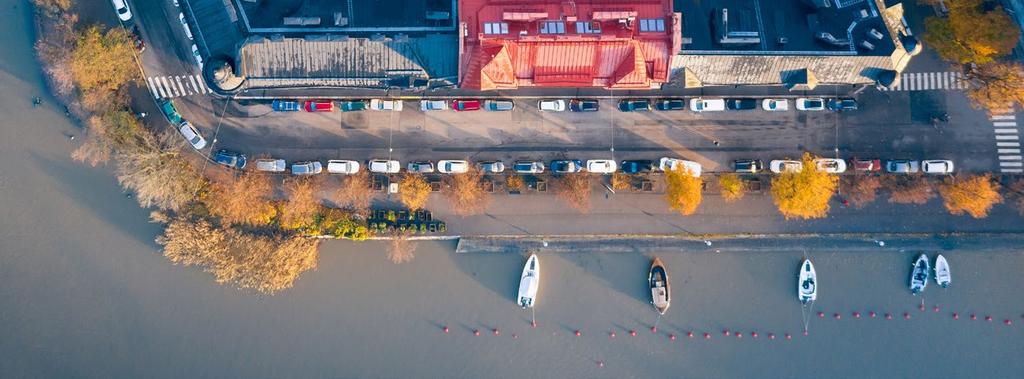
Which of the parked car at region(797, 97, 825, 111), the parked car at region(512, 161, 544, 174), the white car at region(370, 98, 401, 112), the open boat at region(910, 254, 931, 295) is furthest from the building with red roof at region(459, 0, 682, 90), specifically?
the open boat at region(910, 254, 931, 295)

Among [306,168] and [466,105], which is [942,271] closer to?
[466,105]

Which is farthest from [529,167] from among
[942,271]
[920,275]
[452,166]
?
[942,271]

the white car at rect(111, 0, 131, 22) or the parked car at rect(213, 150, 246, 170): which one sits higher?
the white car at rect(111, 0, 131, 22)

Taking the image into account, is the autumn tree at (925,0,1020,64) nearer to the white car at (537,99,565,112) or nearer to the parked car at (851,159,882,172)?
the parked car at (851,159,882,172)

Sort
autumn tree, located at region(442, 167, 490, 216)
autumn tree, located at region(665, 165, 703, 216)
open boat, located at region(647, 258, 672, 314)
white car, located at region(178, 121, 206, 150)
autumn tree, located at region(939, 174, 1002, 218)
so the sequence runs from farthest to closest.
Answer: open boat, located at region(647, 258, 672, 314) → white car, located at region(178, 121, 206, 150) → autumn tree, located at region(442, 167, 490, 216) → autumn tree, located at region(665, 165, 703, 216) → autumn tree, located at region(939, 174, 1002, 218)

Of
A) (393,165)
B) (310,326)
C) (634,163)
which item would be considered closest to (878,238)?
(634,163)

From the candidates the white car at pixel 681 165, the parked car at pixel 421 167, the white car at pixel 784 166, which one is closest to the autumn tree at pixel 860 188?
the white car at pixel 784 166
